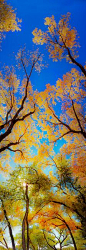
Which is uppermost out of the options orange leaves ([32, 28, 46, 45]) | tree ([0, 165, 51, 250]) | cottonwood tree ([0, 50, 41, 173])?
orange leaves ([32, 28, 46, 45])

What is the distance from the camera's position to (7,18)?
732 cm

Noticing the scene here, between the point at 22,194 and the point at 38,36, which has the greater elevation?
the point at 38,36

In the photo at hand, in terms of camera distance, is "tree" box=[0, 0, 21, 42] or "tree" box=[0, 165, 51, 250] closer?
"tree" box=[0, 0, 21, 42]

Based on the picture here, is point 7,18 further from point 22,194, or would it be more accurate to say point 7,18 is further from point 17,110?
point 22,194

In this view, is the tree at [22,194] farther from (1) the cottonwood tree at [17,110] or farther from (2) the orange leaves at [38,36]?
(2) the orange leaves at [38,36]

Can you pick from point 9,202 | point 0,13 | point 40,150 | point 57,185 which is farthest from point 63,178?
point 0,13

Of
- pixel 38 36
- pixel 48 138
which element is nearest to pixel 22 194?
pixel 48 138

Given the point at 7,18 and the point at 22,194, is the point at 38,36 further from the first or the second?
the point at 22,194

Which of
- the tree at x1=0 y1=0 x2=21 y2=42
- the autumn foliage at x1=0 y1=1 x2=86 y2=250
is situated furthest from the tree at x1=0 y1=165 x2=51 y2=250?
the tree at x1=0 y1=0 x2=21 y2=42

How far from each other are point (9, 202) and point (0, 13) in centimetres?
1158

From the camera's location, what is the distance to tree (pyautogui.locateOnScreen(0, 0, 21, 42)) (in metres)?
6.92

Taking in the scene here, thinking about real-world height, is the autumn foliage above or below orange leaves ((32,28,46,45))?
below

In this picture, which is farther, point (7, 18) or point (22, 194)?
point (22, 194)

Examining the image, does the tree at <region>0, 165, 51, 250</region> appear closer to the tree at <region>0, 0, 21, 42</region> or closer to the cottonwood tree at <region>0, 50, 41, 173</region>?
the cottonwood tree at <region>0, 50, 41, 173</region>
